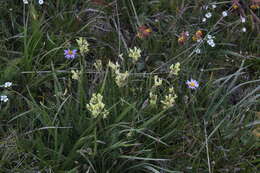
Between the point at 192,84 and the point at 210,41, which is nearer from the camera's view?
the point at 192,84

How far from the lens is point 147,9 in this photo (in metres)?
3.17

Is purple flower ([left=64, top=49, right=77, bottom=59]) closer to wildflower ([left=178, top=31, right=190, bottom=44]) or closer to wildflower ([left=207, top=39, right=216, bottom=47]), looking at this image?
wildflower ([left=178, top=31, right=190, bottom=44])

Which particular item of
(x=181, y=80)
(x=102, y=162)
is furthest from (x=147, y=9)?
(x=102, y=162)

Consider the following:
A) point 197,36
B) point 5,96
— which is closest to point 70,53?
point 5,96

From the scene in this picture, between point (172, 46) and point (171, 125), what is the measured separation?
0.76m

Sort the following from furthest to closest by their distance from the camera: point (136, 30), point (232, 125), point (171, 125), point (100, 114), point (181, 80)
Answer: point (136, 30), point (181, 80), point (232, 125), point (171, 125), point (100, 114)

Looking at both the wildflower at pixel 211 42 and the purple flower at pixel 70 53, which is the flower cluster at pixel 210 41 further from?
the purple flower at pixel 70 53

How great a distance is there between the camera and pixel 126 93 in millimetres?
2285

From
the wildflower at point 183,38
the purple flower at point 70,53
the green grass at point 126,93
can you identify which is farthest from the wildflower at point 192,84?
the purple flower at point 70,53

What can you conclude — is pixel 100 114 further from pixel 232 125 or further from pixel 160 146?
pixel 232 125

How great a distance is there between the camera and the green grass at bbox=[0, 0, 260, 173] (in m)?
2.13

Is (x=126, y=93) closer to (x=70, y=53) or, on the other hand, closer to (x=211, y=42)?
(x=70, y=53)

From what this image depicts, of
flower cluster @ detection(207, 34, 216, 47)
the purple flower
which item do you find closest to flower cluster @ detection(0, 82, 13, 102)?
the purple flower

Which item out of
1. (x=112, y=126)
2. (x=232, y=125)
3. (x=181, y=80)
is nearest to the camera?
(x=112, y=126)
